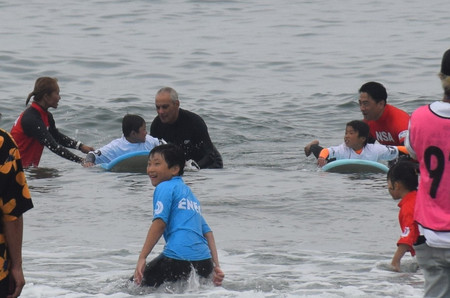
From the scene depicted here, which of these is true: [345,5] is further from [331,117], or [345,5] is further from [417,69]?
[331,117]

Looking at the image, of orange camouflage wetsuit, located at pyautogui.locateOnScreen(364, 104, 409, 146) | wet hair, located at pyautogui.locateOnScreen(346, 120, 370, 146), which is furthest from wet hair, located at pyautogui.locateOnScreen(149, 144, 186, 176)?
orange camouflage wetsuit, located at pyautogui.locateOnScreen(364, 104, 409, 146)

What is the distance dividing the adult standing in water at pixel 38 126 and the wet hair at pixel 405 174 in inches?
237

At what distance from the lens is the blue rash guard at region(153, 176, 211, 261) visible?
6579mm

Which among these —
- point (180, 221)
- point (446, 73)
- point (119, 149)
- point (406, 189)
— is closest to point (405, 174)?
point (406, 189)

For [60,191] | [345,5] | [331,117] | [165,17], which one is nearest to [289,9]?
[345,5]

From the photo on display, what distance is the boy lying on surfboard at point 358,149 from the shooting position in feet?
37.6

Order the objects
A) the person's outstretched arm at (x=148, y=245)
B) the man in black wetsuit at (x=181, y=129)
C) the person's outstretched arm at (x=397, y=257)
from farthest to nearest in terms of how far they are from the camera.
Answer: the man in black wetsuit at (x=181, y=129) < the person's outstretched arm at (x=397, y=257) < the person's outstretched arm at (x=148, y=245)

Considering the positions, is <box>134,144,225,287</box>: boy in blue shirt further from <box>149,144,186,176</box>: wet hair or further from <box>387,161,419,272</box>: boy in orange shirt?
<box>387,161,419,272</box>: boy in orange shirt

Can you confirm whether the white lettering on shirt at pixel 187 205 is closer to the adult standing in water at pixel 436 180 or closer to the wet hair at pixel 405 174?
the wet hair at pixel 405 174

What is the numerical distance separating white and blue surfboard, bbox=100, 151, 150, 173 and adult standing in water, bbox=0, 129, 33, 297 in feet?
22.9

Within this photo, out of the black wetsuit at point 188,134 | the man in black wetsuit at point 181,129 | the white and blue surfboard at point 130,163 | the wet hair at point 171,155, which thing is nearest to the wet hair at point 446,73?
the wet hair at point 171,155

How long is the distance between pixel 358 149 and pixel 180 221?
5538 millimetres

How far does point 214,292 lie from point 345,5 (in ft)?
87.9

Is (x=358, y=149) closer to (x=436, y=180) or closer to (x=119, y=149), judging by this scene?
(x=119, y=149)
